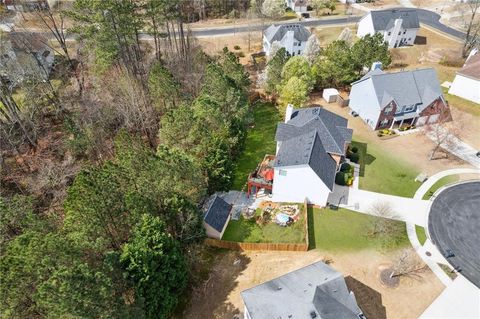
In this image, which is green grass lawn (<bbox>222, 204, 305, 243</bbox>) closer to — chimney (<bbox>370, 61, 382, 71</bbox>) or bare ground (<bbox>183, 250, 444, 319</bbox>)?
bare ground (<bbox>183, 250, 444, 319</bbox>)

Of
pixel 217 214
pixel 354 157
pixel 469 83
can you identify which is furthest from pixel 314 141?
pixel 469 83

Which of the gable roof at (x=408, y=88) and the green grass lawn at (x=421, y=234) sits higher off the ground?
the gable roof at (x=408, y=88)

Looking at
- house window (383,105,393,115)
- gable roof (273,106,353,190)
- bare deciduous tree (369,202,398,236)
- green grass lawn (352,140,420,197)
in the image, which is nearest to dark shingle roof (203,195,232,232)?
gable roof (273,106,353,190)

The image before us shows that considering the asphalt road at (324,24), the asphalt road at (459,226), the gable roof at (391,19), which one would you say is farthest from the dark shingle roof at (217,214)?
the gable roof at (391,19)

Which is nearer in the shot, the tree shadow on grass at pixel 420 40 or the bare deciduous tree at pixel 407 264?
the bare deciduous tree at pixel 407 264

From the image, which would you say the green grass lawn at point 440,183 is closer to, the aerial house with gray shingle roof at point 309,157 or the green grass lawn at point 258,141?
the aerial house with gray shingle roof at point 309,157

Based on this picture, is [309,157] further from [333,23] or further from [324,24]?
[333,23]

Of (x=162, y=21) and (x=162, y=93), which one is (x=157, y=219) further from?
(x=162, y=21)
